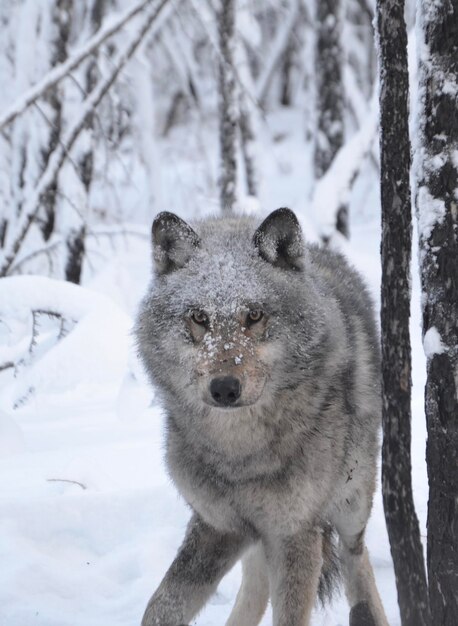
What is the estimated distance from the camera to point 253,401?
3.31 meters

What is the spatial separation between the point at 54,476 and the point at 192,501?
2.06 metres

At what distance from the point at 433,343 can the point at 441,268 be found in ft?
0.81

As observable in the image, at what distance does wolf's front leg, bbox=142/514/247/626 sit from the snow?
4.33ft

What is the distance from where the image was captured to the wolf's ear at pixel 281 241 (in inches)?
142

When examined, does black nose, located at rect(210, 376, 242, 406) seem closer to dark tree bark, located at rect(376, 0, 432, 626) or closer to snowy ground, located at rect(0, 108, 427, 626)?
dark tree bark, located at rect(376, 0, 432, 626)

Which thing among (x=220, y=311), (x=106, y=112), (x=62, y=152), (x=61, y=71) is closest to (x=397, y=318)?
(x=220, y=311)

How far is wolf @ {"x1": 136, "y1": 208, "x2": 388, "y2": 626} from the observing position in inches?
135

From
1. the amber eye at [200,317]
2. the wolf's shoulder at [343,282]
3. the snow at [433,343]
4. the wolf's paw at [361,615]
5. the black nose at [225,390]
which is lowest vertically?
the wolf's paw at [361,615]

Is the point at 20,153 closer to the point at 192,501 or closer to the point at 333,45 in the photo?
the point at 333,45

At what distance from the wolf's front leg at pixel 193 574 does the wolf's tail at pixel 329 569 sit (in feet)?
1.38

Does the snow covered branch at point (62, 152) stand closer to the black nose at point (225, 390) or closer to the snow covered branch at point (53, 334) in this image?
the snow covered branch at point (53, 334)

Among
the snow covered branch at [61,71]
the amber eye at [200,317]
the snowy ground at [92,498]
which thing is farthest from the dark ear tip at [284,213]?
the snow covered branch at [61,71]

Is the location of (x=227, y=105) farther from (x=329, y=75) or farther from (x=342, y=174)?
(x=329, y=75)

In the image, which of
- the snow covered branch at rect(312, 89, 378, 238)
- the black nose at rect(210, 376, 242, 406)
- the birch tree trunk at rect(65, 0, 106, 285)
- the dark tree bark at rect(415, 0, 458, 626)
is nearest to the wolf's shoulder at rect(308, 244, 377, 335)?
the black nose at rect(210, 376, 242, 406)
